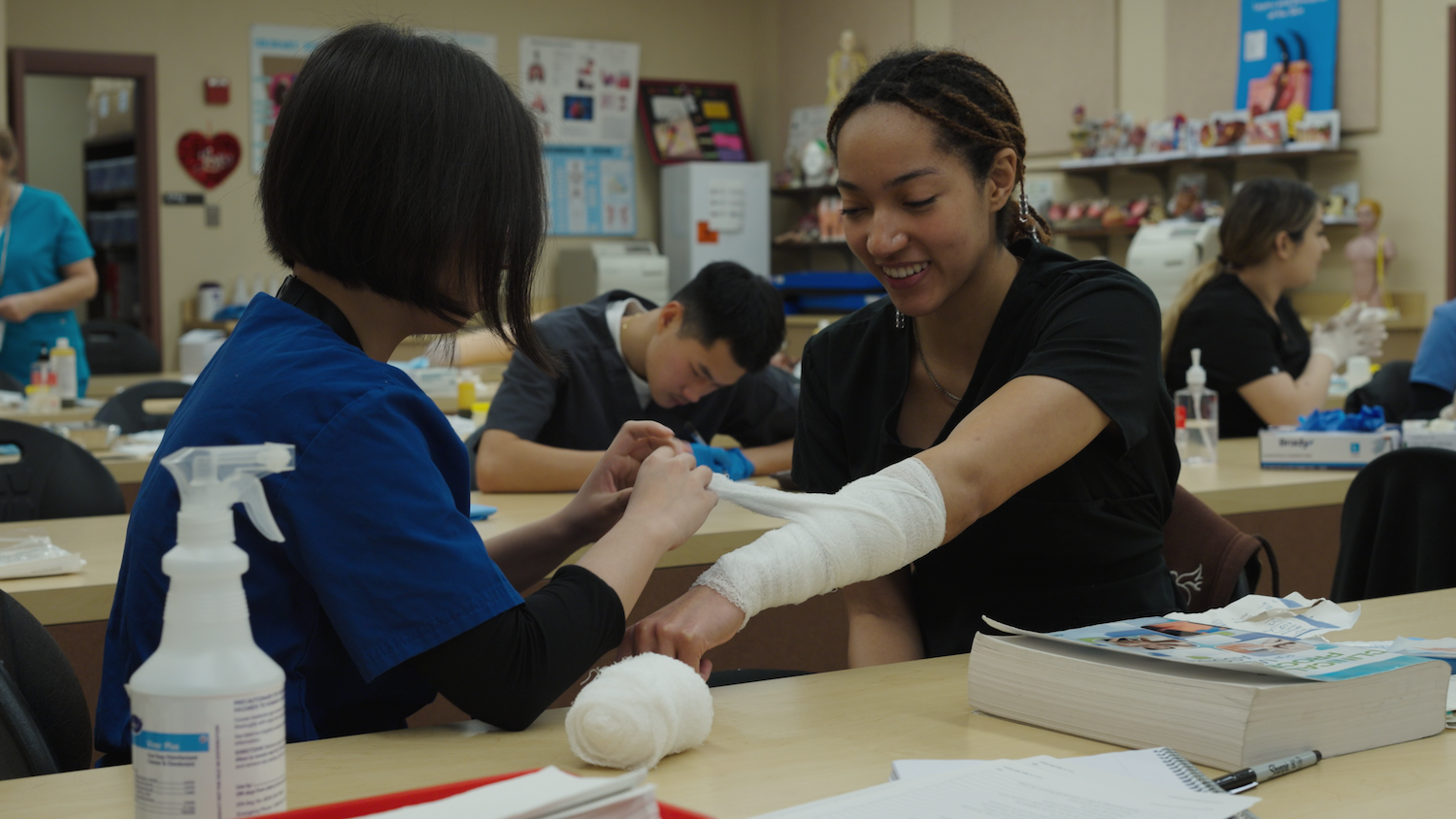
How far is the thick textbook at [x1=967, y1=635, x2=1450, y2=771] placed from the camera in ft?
2.82

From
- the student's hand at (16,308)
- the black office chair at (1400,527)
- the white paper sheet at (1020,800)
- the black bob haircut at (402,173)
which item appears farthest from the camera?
the student's hand at (16,308)

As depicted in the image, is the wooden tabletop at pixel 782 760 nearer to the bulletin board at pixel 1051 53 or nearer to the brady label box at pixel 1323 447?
the brady label box at pixel 1323 447

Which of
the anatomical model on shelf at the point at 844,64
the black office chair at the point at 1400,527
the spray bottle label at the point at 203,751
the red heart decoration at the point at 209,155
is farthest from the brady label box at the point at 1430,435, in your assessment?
the red heart decoration at the point at 209,155

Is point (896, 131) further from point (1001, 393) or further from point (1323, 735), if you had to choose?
point (1323, 735)

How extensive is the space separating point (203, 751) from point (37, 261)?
14.0 feet

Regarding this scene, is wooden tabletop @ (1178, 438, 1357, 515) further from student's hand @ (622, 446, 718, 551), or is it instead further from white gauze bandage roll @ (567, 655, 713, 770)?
white gauze bandage roll @ (567, 655, 713, 770)

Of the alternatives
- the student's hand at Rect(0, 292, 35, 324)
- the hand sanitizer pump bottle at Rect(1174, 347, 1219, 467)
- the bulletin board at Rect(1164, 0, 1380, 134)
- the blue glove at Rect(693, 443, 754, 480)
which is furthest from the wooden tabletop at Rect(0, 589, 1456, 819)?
the bulletin board at Rect(1164, 0, 1380, 134)

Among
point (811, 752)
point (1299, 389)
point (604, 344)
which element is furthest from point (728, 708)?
point (1299, 389)

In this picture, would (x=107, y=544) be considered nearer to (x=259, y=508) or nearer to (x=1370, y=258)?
(x=259, y=508)

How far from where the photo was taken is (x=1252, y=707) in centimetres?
85

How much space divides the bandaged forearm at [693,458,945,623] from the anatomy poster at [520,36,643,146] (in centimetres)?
729

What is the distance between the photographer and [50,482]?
2.23m

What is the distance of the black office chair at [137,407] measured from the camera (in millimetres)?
3367

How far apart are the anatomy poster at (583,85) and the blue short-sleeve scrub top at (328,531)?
7.38m
